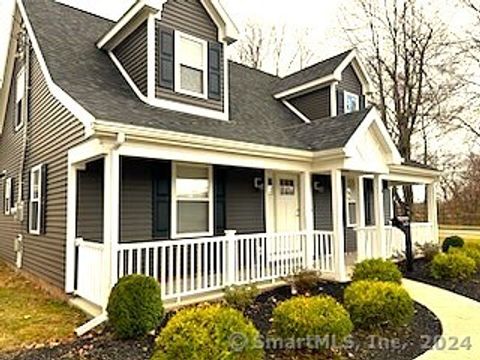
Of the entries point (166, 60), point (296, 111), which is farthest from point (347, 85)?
point (166, 60)

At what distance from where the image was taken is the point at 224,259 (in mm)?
6883

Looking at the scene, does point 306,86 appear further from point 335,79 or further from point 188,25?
point 188,25

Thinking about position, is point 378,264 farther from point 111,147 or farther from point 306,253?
point 111,147

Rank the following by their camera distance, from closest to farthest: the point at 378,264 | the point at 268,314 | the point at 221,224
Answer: the point at 268,314, the point at 378,264, the point at 221,224

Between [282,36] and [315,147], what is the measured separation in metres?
21.8

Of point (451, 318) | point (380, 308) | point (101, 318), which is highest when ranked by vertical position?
point (380, 308)

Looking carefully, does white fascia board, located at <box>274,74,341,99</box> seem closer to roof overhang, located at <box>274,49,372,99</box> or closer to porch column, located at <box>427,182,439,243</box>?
roof overhang, located at <box>274,49,372,99</box>

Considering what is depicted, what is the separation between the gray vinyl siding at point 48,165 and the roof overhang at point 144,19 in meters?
1.90

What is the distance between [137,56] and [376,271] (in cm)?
675

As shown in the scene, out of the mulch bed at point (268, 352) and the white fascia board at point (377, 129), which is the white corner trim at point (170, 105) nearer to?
the white fascia board at point (377, 129)

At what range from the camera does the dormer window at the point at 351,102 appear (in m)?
13.2

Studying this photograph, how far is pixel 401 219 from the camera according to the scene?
10031mm

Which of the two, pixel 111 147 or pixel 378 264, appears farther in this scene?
pixel 378 264

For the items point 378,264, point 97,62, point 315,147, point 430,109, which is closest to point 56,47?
point 97,62
